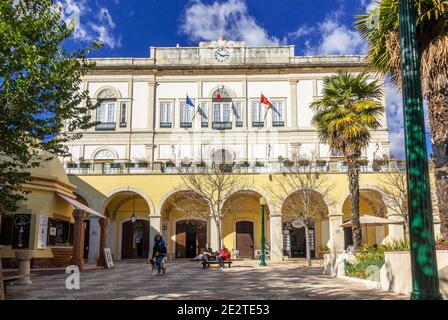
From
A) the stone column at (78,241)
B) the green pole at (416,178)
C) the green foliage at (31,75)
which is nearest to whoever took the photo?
the green pole at (416,178)

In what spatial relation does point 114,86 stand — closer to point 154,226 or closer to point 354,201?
point 154,226

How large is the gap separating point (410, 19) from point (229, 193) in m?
22.2

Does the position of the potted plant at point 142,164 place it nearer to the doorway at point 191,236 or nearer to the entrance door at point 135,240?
the entrance door at point 135,240

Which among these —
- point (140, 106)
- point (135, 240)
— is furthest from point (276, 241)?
point (140, 106)

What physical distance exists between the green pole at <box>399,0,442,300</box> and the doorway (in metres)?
26.8

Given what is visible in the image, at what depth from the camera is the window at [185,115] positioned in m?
34.0

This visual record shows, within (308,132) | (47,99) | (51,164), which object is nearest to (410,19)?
(47,99)

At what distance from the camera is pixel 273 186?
1081 inches

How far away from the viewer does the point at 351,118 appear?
1781 centimetres

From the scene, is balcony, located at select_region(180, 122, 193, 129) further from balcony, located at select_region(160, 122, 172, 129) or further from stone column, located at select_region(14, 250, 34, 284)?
stone column, located at select_region(14, 250, 34, 284)

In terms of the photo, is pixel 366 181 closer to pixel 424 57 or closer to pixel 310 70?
pixel 310 70

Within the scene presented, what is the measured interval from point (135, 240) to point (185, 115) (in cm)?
1045

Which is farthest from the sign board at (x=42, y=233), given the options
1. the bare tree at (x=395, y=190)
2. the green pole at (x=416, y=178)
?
the bare tree at (x=395, y=190)

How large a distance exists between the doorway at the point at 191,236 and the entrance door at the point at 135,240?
8.18 feet
